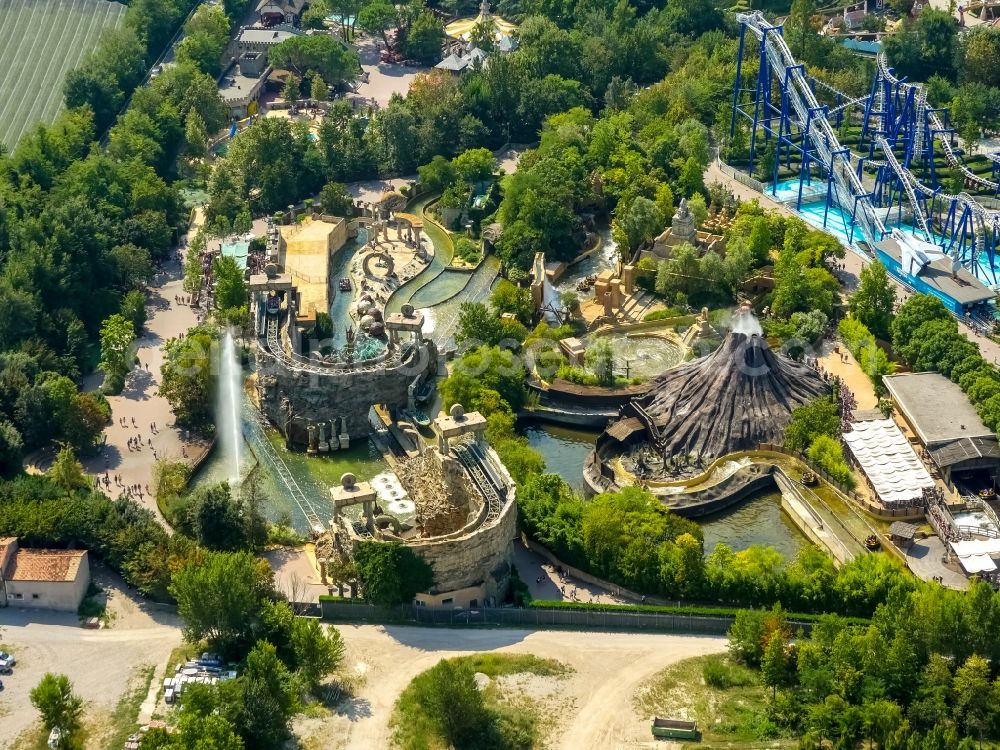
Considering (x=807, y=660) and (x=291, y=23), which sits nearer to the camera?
(x=807, y=660)

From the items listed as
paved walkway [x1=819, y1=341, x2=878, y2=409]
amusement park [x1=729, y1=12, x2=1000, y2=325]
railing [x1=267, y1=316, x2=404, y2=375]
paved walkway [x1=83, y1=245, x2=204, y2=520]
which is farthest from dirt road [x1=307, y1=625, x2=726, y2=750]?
amusement park [x1=729, y1=12, x2=1000, y2=325]

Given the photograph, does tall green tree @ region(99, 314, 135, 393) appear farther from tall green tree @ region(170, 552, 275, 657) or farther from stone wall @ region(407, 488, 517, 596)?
stone wall @ region(407, 488, 517, 596)

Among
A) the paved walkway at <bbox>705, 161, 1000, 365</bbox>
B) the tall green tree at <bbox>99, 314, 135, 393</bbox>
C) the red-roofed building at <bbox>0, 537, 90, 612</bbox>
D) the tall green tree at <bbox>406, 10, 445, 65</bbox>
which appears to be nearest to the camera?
the red-roofed building at <bbox>0, 537, 90, 612</bbox>

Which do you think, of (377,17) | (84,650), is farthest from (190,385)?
(377,17)

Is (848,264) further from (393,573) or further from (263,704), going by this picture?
(263,704)

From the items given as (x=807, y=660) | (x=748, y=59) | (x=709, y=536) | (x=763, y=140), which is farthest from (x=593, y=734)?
(x=748, y=59)

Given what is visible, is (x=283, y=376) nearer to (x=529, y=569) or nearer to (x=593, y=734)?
(x=529, y=569)

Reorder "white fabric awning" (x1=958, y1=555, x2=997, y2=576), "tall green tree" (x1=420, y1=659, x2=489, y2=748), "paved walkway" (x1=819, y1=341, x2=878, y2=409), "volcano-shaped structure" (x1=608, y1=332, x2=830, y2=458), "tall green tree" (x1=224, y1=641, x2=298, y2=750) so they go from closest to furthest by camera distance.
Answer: "tall green tree" (x1=224, y1=641, x2=298, y2=750)
"tall green tree" (x1=420, y1=659, x2=489, y2=748)
"white fabric awning" (x1=958, y1=555, x2=997, y2=576)
"volcano-shaped structure" (x1=608, y1=332, x2=830, y2=458)
"paved walkway" (x1=819, y1=341, x2=878, y2=409)

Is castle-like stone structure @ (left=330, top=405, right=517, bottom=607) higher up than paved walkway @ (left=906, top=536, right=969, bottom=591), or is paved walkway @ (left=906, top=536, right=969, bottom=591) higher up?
castle-like stone structure @ (left=330, top=405, right=517, bottom=607)
